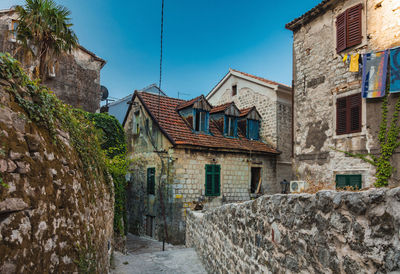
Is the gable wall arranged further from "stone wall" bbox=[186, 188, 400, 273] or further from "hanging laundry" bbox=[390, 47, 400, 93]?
"stone wall" bbox=[186, 188, 400, 273]

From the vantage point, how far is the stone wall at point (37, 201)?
2.31 m

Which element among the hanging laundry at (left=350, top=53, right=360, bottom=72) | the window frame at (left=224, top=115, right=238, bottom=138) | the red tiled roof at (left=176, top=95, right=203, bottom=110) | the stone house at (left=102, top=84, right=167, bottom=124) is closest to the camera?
the hanging laundry at (left=350, top=53, right=360, bottom=72)

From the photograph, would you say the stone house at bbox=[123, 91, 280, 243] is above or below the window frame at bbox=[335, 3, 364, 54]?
below

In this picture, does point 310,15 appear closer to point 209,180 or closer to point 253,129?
Result: point 253,129

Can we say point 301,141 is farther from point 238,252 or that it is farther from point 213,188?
point 238,252

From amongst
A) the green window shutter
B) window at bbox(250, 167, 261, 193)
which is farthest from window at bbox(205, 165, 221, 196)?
the green window shutter

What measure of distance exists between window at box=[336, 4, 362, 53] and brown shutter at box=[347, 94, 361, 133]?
6.51 feet

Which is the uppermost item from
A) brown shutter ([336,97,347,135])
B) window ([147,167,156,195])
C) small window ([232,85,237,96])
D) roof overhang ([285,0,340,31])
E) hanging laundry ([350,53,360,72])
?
roof overhang ([285,0,340,31])

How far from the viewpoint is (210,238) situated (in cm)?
685

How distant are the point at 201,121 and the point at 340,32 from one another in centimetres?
746

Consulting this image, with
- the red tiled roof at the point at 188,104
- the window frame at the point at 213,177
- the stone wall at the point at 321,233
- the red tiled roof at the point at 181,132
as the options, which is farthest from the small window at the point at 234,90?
the stone wall at the point at 321,233

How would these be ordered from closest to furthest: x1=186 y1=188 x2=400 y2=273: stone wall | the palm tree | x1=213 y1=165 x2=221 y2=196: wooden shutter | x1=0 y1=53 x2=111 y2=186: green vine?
1. x1=186 y1=188 x2=400 y2=273: stone wall
2. x1=0 y1=53 x2=111 y2=186: green vine
3. the palm tree
4. x1=213 y1=165 x2=221 y2=196: wooden shutter

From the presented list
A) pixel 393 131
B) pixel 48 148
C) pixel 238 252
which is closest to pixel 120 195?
pixel 238 252

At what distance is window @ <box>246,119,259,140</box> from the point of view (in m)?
A: 16.4
